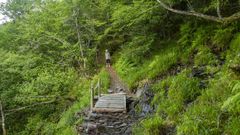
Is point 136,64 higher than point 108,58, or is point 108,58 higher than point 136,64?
point 108,58

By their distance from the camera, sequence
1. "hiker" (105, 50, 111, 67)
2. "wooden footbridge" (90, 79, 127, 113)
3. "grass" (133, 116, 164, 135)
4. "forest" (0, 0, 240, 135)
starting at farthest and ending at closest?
"hiker" (105, 50, 111, 67) < "wooden footbridge" (90, 79, 127, 113) < "grass" (133, 116, 164, 135) < "forest" (0, 0, 240, 135)

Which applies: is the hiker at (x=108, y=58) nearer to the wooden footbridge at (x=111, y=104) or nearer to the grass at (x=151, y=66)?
the grass at (x=151, y=66)

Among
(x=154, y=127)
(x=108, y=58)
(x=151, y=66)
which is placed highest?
(x=108, y=58)

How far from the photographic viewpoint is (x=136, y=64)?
18.9 meters

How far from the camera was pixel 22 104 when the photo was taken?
958 inches

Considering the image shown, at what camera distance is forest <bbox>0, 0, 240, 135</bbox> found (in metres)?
8.84

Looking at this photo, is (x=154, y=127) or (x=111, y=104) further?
(x=111, y=104)

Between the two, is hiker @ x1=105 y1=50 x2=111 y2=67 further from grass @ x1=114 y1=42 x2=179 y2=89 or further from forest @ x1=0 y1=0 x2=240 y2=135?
grass @ x1=114 y1=42 x2=179 y2=89

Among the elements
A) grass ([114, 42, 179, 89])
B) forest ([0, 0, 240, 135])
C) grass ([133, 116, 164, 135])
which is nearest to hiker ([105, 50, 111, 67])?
forest ([0, 0, 240, 135])

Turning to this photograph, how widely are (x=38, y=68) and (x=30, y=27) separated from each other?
5.03 meters

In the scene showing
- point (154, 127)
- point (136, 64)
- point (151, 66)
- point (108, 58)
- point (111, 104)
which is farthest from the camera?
point (108, 58)

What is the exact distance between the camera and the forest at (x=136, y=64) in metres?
8.84

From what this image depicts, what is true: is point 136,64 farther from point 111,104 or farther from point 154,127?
point 154,127

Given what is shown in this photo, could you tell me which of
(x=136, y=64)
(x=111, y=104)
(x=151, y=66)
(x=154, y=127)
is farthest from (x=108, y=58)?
(x=154, y=127)
